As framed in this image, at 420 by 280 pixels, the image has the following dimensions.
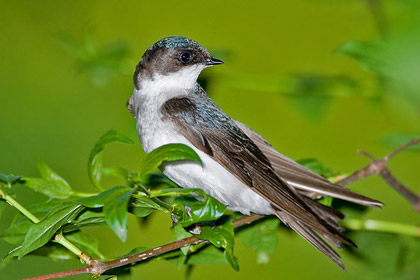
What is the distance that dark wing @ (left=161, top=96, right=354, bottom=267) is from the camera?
2957mm

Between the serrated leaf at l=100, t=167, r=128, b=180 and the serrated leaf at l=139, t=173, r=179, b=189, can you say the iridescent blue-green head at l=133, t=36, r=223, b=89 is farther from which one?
the serrated leaf at l=100, t=167, r=128, b=180

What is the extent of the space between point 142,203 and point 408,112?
207 centimetres

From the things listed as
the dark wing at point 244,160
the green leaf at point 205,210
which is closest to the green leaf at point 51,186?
the dark wing at point 244,160

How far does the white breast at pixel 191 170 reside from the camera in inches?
121

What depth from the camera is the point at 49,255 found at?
279 cm

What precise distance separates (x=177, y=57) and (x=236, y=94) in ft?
6.11

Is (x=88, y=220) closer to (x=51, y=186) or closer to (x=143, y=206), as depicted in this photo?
(x=143, y=206)

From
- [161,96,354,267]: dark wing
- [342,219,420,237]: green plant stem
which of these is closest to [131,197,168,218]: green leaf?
[161,96,354,267]: dark wing

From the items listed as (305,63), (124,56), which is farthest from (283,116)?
(124,56)

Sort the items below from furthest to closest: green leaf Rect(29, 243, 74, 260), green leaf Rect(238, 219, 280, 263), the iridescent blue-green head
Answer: the iridescent blue-green head < green leaf Rect(238, 219, 280, 263) < green leaf Rect(29, 243, 74, 260)

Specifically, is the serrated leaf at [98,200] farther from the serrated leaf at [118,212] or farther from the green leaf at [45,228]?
the green leaf at [45,228]

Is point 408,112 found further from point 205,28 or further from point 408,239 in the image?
point 205,28

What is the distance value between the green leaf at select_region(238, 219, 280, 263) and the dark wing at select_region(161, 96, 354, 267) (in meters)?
0.08

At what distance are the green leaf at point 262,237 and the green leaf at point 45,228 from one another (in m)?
1.11
